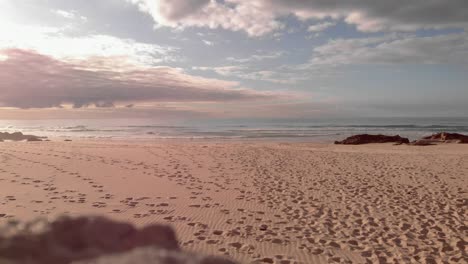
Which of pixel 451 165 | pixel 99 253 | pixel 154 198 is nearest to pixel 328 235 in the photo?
pixel 154 198

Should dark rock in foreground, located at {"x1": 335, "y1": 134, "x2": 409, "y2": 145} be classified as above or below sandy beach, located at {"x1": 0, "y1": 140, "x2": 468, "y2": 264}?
above

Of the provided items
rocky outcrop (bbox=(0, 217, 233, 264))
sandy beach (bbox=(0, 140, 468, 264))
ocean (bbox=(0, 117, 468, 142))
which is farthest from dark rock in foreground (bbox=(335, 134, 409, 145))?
rocky outcrop (bbox=(0, 217, 233, 264))

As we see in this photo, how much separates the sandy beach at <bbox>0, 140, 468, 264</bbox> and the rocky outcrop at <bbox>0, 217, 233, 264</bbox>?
4051 millimetres

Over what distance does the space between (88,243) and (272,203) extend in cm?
801

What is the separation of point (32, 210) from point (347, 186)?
9.00 metres

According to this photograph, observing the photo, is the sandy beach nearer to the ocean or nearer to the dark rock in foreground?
the dark rock in foreground

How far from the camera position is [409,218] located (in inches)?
325

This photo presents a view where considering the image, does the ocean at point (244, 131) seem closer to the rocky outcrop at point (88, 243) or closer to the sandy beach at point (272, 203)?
the sandy beach at point (272, 203)

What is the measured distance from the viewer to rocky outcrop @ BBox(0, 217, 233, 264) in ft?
5.08

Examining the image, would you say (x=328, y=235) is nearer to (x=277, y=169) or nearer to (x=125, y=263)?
(x=125, y=263)

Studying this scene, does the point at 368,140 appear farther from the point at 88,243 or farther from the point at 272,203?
the point at 88,243

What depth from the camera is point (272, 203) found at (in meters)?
9.51

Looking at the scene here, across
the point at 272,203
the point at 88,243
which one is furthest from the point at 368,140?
the point at 88,243

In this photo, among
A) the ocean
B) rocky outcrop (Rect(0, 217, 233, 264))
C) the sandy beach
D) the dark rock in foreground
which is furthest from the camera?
the ocean
